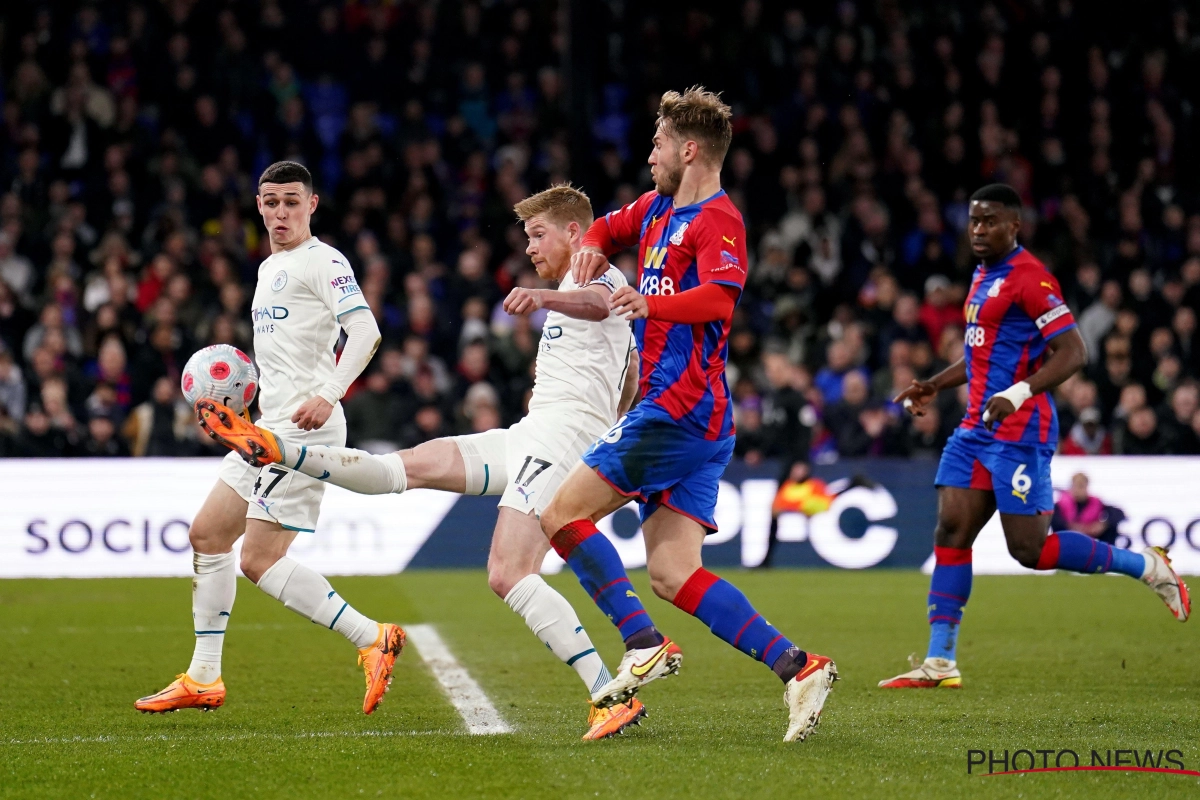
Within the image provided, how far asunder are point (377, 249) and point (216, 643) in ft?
35.5

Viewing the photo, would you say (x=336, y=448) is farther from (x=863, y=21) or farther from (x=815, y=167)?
(x=863, y=21)

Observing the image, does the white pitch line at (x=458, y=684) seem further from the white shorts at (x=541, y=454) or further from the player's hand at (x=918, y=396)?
the player's hand at (x=918, y=396)

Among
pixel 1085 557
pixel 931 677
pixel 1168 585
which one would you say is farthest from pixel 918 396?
pixel 1168 585

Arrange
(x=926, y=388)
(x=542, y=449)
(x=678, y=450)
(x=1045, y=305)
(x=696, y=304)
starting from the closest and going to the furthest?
(x=696, y=304) < (x=678, y=450) < (x=542, y=449) < (x=1045, y=305) < (x=926, y=388)

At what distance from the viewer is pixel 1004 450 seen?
282 inches

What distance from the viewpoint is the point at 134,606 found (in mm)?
10977

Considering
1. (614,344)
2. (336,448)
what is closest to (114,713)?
(336,448)

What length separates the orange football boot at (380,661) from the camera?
5.96m

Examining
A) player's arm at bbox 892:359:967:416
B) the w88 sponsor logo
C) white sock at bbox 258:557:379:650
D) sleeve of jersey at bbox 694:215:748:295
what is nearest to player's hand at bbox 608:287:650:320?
sleeve of jersey at bbox 694:215:748:295

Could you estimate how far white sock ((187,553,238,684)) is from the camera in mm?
6387

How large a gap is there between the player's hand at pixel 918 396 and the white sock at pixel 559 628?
7.72 ft

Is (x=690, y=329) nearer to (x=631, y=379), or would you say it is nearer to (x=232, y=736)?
(x=631, y=379)

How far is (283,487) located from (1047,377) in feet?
11.2

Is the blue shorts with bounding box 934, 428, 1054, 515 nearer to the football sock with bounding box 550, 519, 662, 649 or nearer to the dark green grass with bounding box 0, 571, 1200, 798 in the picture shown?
the dark green grass with bounding box 0, 571, 1200, 798
